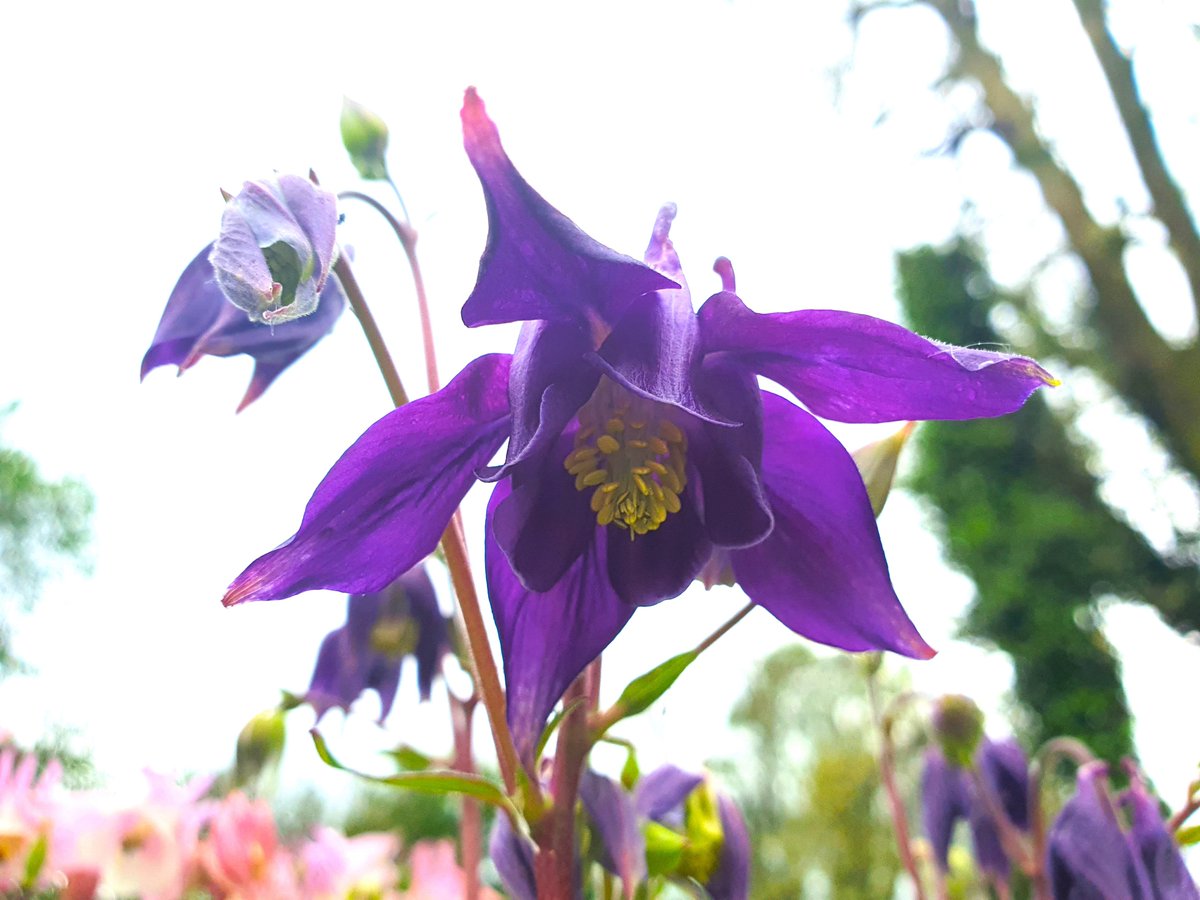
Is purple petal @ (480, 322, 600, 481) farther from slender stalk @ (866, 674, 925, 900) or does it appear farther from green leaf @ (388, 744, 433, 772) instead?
slender stalk @ (866, 674, 925, 900)

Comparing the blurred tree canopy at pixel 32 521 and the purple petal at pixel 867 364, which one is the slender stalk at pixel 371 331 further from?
the blurred tree canopy at pixel 32 521

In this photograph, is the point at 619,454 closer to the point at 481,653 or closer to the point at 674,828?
the point at 481,653

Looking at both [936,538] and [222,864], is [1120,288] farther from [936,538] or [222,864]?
[222,864]

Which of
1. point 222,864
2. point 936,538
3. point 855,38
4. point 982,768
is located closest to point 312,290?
point 222,864

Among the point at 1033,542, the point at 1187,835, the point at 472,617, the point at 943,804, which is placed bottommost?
the point at 1033,542

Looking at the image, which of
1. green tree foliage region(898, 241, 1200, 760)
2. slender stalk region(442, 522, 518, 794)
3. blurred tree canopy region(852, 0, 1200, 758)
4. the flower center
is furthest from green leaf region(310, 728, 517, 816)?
green tree foliage region(898, 241, 1200, 760)

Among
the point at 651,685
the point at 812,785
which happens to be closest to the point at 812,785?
the point at 812,785
